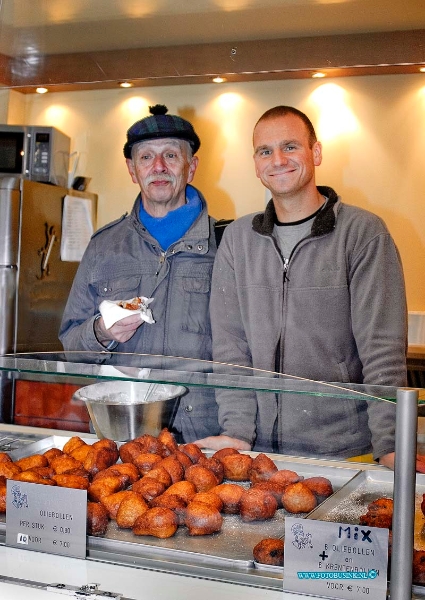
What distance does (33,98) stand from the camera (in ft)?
8.07

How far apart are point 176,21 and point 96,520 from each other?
166cm

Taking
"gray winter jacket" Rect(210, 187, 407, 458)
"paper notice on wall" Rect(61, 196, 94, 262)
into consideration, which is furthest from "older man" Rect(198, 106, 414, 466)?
"paper notice on wall" Rect(61, 196, 94, 262)

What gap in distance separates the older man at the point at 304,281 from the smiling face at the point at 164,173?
0.20 meters

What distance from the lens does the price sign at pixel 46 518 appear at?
116cm

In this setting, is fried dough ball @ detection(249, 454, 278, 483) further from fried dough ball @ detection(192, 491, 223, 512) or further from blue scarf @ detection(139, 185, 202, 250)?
blue scarf @ detection(139, 185, 202, 250)

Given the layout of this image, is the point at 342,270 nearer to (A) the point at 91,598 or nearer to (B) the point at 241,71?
(B) the point at 241,71

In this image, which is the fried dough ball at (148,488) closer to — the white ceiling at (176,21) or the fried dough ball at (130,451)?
the fried dough ball at (130,451)

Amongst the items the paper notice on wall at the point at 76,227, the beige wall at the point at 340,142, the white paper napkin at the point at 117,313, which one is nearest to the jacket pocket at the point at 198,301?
the white paper napkin at the point at 117,313

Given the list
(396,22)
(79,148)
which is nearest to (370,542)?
(396,22)

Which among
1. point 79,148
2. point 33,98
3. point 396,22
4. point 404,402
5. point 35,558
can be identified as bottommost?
point 35,558

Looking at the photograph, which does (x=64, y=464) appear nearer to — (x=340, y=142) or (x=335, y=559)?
(x=335, y=559)

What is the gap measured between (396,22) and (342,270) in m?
0.74

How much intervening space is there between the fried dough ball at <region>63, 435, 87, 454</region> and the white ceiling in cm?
133

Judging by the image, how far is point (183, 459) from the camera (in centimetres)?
132
